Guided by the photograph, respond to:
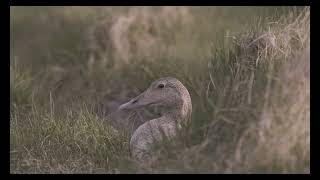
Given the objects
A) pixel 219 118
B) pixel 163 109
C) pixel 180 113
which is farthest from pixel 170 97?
pixel 219 118

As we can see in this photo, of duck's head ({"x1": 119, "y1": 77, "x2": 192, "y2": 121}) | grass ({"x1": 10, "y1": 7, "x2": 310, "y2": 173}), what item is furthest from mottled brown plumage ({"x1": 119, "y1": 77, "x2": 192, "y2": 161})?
grass ({"x1": 10, "y1": 7, "x2": 310, "y2": 173})

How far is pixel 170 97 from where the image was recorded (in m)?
9.00

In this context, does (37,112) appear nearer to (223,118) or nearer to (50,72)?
(223,118)

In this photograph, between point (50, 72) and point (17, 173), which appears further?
point (50, 72)

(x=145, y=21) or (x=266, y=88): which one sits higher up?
(x=145, y=21)

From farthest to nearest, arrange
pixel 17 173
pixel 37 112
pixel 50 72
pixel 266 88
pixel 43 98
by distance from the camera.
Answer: pixel 50 72 < pixel 43 98 < pixel 37 112 < pixel 17 173 < pixel 266 88

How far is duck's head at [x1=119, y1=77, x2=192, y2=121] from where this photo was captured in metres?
8.96

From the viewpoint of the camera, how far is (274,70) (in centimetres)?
839

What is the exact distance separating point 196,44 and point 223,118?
7645 mm

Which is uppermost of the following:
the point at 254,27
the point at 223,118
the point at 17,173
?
the point at 254,27

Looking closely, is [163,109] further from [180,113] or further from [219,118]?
[219,118]

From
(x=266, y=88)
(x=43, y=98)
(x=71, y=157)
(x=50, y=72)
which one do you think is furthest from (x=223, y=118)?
(x=50, y=72)

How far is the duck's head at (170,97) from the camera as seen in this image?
8961 millimetres

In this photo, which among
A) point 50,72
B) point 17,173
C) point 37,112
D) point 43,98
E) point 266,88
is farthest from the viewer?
point 50,72
